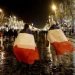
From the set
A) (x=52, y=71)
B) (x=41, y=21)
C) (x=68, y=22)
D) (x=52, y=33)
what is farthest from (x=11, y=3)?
(x=41, y=21)

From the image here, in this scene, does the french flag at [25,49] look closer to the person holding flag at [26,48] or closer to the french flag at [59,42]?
the person holding flag at [26,48]

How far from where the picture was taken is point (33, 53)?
567 centimetres

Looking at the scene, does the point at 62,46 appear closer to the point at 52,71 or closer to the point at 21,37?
the point at 21,37

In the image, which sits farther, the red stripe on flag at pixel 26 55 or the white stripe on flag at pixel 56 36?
the white stripe on flag at pixel 56 36

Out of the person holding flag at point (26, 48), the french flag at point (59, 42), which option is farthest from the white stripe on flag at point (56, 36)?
the person holding flag at point (26, 48)

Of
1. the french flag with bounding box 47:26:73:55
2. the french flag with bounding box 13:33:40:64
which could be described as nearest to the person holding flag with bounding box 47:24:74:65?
the french flag with bounding box 47:26:73:55

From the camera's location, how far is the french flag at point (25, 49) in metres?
5.57

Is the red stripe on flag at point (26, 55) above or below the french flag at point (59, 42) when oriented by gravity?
below

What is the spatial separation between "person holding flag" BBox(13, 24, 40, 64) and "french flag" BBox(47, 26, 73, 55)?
0.43 meters

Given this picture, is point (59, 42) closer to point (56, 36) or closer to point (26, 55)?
point (56, 36)

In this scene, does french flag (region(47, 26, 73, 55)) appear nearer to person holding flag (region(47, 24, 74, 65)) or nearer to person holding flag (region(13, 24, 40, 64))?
person holding flag (region(47, 24, 74, 65))

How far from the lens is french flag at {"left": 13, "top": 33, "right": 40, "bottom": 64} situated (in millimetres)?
5574

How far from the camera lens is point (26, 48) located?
561 centimetres

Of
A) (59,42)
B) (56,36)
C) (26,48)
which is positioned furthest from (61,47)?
(26,48)
